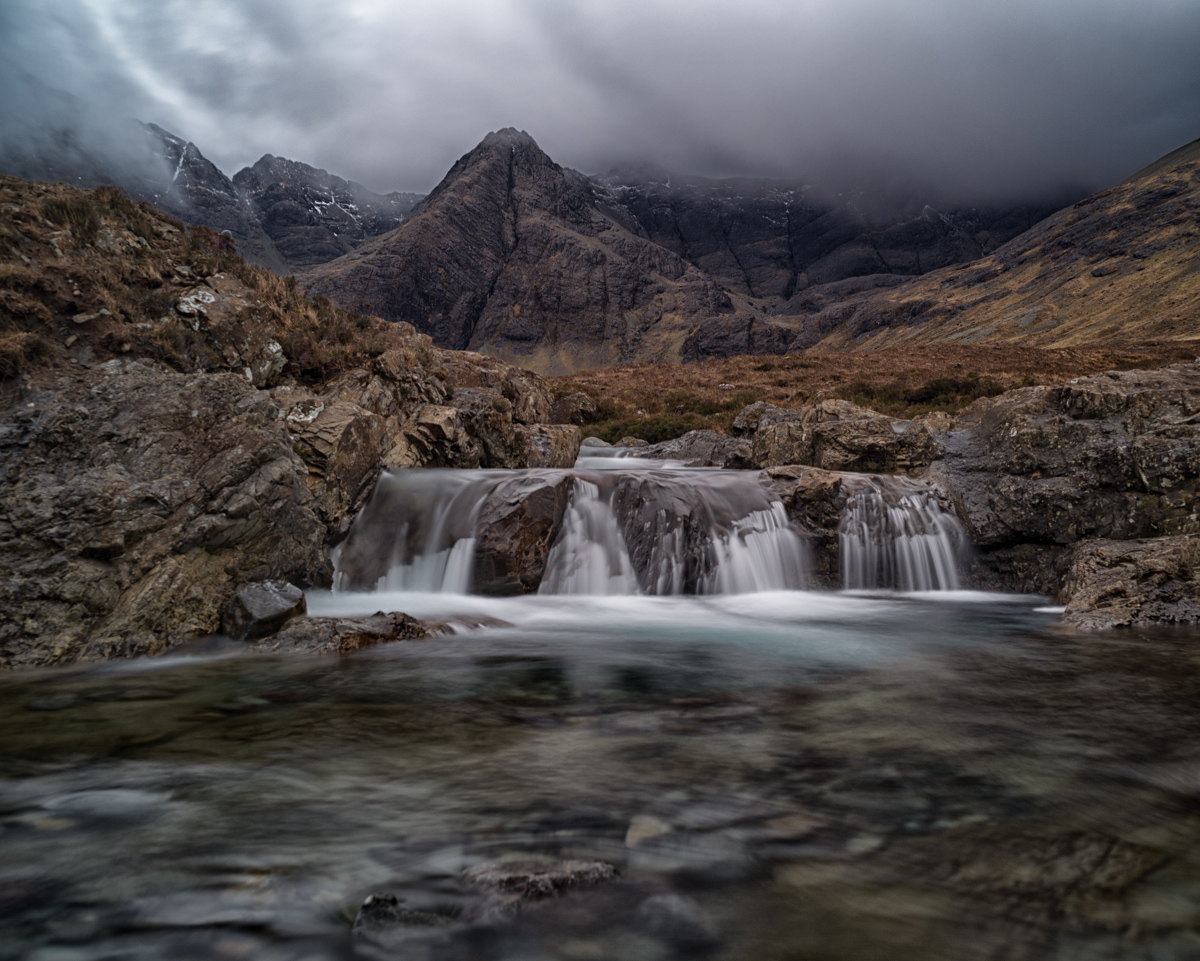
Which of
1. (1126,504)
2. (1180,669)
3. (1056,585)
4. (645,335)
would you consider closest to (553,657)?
(1180,669)

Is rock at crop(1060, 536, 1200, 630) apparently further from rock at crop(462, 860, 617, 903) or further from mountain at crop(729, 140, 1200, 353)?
mountain at crop(729, 140, 1200, 353)

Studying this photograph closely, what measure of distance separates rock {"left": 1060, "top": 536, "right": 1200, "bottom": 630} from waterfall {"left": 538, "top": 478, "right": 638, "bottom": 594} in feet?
21.6

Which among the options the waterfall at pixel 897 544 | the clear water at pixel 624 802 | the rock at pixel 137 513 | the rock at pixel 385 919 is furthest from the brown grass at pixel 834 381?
Result: the rock at pixel 385 919

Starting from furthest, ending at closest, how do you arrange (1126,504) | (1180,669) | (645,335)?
(645,335) < (1126,504) < (1180,669)

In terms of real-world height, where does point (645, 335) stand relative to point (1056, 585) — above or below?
above

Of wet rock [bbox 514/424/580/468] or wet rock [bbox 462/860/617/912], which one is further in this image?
wet rock [bbox 514/424/580/468]

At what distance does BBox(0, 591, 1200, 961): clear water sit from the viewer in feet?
7.64

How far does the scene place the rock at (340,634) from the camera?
670 cm

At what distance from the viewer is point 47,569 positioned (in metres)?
6.26

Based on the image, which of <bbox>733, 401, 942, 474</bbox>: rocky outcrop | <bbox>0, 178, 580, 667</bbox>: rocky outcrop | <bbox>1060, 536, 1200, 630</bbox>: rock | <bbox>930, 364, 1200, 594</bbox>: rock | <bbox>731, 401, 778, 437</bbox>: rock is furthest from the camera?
<bbox>731, 401, 778, 437</bbox>: rock

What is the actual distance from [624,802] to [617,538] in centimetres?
767

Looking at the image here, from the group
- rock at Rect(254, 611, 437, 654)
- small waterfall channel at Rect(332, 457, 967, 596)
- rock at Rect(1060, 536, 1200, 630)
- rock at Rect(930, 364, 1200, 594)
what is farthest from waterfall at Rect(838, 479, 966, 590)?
rock at Rect(254, 611, 437, 654)

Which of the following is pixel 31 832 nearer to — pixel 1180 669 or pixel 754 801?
pixel 754 801

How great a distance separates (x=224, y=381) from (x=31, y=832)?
7.35m
